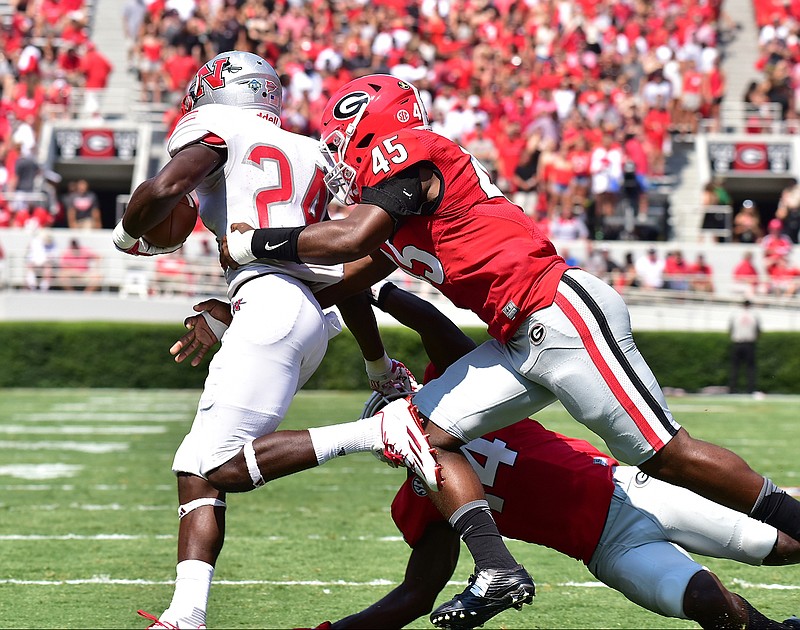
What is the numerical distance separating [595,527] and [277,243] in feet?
4.38

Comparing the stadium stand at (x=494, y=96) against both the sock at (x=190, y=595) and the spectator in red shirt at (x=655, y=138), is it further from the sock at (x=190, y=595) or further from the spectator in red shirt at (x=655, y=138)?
the sock at (x=190, y=595)

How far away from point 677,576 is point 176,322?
538 inches

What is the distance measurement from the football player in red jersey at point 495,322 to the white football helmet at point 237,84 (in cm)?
61

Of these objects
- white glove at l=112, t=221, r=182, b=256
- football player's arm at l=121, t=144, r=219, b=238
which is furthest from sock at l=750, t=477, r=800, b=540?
white glove at l=112, t=221, r=182, b=256

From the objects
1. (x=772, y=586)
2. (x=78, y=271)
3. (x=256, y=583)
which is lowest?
(x=78, y=271)

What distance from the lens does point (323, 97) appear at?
19391 mm

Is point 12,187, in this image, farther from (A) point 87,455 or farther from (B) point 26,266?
(A) point 87,455

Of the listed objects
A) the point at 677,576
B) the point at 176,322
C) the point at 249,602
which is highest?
the point at 677,576

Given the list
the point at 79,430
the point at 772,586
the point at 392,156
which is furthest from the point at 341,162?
the point at 79,430

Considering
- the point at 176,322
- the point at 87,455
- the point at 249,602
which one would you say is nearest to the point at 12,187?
the point at 176,322

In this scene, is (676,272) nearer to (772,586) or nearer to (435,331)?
(772,586)

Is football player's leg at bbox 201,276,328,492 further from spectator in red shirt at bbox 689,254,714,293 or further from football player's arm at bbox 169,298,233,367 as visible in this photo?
spectator in red shirt at bbox 689,254,714,293

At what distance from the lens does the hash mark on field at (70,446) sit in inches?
391

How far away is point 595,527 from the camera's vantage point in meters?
3.86
